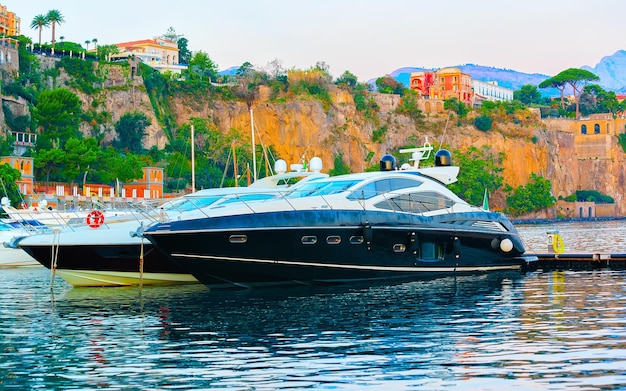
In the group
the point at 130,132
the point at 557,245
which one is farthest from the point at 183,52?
the point at 557,245

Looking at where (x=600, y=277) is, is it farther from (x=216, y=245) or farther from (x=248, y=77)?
(x=248, y=77)

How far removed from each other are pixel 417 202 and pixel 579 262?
27.5 feet

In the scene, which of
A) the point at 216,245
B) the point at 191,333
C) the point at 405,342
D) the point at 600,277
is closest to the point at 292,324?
the point at 191,333

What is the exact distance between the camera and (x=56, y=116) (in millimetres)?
89312

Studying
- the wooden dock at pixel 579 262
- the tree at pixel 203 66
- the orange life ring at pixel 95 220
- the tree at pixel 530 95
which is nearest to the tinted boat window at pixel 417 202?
the wooden dock at pixel 579 262

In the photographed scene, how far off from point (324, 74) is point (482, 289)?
105331 mm

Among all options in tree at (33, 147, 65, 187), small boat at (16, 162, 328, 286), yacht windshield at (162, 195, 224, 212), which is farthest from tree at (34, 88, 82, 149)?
small boat at (16, 162, 328, 286)

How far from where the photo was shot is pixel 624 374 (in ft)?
44.5

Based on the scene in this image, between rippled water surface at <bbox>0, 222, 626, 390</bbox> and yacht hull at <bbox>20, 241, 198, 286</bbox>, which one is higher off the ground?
yacht hull at <bbox>20, 241, 198, 286</bbox>

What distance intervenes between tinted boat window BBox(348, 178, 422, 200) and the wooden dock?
22.7ft

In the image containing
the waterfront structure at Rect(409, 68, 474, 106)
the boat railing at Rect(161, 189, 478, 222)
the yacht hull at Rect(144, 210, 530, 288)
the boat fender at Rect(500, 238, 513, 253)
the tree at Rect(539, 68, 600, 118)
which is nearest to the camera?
the yacht hull at Rect(144, 210, 530, 288)

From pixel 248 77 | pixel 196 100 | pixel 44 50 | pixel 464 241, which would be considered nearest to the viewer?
pixel 464 241

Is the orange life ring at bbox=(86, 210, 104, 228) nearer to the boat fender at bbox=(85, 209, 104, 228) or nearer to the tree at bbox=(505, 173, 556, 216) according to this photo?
the boat fender at bbox=(85, 209, 104, 228)

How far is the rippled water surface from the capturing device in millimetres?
13992
